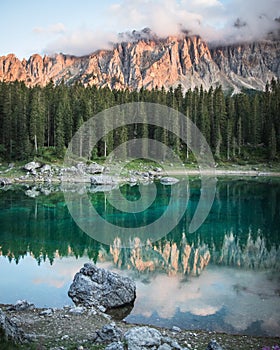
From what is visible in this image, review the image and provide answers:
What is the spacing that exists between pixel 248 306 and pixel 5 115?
71900mm

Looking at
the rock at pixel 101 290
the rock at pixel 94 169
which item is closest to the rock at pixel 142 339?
the rock at pixel 101 290

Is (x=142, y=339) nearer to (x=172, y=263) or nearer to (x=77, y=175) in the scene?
(x=172, y=263)

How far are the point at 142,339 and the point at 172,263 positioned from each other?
11347mm

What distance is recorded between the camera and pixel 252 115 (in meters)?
97.7

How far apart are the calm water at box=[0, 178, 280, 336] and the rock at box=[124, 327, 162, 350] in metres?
2.92

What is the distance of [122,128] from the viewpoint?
277ft

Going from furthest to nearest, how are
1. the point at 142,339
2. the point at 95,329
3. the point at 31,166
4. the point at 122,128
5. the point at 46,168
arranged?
the point at 122,128 → the point at 46,168 → the point at 31,166 → the point at 95,329 → the point at 142,339

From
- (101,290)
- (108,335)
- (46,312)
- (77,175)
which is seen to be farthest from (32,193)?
(108,335)

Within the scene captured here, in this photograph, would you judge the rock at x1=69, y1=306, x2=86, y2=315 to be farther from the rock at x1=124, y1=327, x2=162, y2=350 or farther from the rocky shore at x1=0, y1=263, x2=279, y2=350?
the rock at x1=124, y1=327, x2=162, y2=350

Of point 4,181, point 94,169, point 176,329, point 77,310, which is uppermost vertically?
point 94,169

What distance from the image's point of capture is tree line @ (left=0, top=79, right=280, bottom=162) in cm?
7269

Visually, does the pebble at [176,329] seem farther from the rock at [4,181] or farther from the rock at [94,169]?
the rock at [94,169]

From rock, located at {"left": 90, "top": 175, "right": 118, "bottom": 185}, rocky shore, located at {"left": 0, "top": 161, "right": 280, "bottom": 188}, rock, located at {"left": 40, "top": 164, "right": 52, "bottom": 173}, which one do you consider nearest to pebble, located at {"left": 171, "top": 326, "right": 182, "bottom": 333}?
rocky shore, located at {"left": 0, "top": 161, "right": 280, "bottom": 188}

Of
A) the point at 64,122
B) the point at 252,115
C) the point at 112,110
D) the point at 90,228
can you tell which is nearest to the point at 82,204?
the point at 90,228
